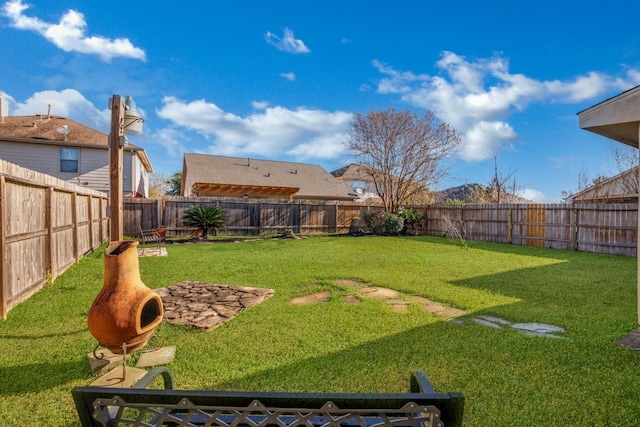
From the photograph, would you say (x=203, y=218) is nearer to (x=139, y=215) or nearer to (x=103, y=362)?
(x=139, y=215)

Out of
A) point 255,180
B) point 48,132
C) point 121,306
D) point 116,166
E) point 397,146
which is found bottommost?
point 121,306

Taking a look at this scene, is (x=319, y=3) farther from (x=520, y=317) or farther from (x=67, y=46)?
(x=520, y=317)

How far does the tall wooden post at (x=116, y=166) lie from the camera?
3.77 m

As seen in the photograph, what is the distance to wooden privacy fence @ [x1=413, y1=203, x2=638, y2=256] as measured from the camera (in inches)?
394

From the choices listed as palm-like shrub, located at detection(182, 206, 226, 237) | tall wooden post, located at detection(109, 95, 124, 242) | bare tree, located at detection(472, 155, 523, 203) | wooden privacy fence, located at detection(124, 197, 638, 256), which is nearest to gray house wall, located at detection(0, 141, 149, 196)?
wooden privacy fence, located at detection(124, 197, 638, 256)

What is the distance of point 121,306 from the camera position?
2588 mm

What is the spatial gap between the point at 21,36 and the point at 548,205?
17.2 metres

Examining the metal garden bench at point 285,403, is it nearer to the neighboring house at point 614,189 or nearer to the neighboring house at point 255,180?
the neighboring house at point 614,189

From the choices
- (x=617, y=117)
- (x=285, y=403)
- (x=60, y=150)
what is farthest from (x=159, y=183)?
(x=285, y=403)

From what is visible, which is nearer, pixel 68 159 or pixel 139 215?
pixel 139 215

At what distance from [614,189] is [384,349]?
57.4 feet

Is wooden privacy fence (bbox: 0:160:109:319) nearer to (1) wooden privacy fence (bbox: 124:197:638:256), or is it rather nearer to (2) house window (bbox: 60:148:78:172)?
(1) wooden privacy fence (bbox: 124:197:638:256)

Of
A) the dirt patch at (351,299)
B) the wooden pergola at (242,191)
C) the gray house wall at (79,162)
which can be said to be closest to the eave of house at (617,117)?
the dirt patch at (351,299)

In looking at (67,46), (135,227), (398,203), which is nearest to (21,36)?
(67,46)
